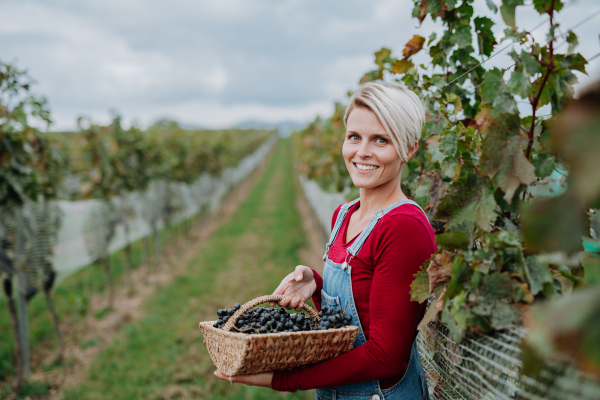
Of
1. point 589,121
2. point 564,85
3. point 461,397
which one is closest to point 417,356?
point 461,397

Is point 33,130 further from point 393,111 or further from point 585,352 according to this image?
point 585,352

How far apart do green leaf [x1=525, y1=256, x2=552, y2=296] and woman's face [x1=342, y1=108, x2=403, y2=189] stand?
544 mm

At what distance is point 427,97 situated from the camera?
180cm

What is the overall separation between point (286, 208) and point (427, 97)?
13.5 metres

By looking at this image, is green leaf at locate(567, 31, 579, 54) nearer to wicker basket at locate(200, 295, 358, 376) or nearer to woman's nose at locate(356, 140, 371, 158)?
woman's nose at locate(356, 140, 371, 158)

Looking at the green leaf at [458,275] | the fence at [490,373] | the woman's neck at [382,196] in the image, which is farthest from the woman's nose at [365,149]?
the fence at [490,373]

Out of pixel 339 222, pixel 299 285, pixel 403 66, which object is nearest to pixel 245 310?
pixel 299 285

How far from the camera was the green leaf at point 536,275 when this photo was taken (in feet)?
3.04

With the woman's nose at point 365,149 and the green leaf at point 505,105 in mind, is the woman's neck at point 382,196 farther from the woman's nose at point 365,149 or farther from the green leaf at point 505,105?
the green leaf at point 505,105

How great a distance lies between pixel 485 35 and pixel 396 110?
2.38 feet

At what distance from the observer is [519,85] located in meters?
1.12

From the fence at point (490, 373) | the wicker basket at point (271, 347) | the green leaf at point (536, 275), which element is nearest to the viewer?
the fence at point (490, 373)

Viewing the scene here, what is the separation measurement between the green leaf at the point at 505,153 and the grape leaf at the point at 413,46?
973mm

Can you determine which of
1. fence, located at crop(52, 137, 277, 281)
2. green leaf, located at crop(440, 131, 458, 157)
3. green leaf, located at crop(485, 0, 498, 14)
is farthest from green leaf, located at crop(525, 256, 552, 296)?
fence, located at crop(52, 137, 277, 281)
